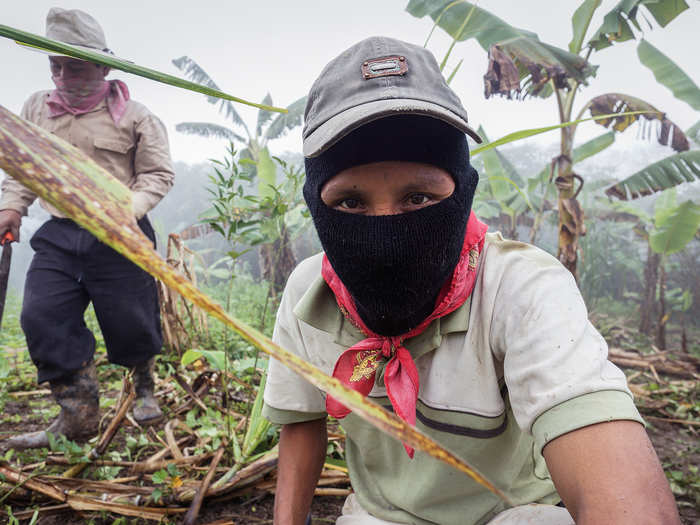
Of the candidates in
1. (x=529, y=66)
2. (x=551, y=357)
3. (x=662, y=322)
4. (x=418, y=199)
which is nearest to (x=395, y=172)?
(x=418, y=199)

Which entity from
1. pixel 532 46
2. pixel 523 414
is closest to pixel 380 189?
pixel 523 414

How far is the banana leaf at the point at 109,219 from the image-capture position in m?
0.25

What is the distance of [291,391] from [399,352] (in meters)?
0.42

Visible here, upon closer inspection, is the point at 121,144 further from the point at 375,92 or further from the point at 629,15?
the point at 629,15

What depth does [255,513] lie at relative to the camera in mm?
1715

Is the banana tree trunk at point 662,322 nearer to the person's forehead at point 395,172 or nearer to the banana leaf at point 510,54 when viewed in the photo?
the banana leaf at point 510,54

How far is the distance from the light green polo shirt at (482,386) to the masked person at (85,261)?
1318mm

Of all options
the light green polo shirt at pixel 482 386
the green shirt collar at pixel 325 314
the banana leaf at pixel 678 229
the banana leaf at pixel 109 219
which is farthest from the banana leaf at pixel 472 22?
the banana leaf at pixel 109 219

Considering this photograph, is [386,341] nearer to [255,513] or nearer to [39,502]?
[255,513]

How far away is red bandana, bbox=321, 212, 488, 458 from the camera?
981 mm

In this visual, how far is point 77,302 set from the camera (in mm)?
2301

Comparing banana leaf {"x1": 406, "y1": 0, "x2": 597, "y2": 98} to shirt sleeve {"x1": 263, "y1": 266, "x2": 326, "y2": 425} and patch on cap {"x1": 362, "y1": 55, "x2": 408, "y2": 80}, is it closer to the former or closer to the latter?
patch on cap {"x1": 362, "y1": 55, "x2": 408, "y2": 80}

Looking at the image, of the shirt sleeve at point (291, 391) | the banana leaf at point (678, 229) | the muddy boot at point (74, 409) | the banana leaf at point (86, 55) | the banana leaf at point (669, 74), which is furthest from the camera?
the banana leaf at point (678, 229)

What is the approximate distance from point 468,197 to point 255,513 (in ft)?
4.89
